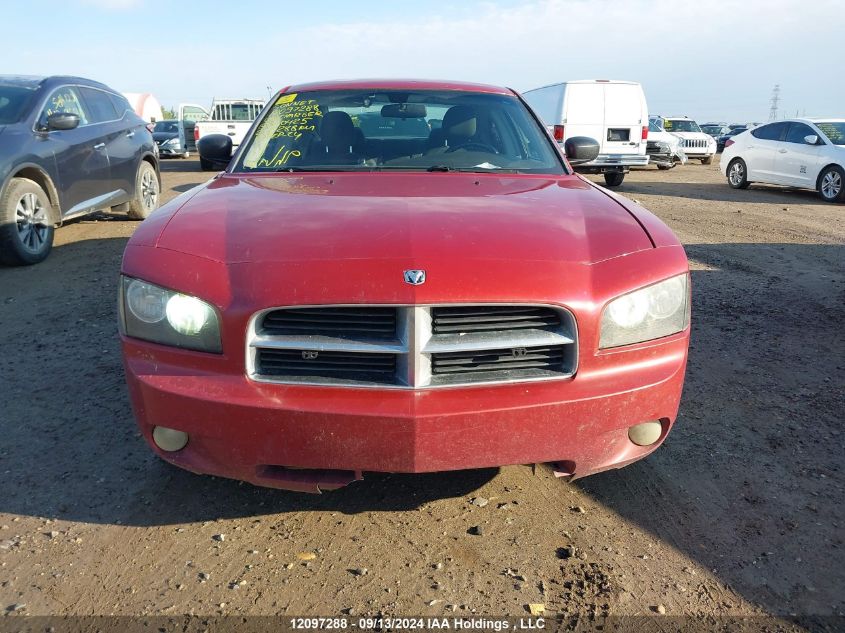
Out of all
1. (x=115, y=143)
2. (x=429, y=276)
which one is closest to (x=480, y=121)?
(x=429, y=276)

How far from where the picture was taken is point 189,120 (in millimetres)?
24438

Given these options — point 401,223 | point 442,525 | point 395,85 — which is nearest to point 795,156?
point 395,85

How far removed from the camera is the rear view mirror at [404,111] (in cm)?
395

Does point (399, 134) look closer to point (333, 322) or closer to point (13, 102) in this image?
point (333, 322)

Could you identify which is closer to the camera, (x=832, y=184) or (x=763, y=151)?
(x=832, y=184)

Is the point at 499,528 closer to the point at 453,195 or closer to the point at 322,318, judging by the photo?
the point at 322,318

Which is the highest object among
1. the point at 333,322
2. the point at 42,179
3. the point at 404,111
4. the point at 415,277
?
the point at 404,111

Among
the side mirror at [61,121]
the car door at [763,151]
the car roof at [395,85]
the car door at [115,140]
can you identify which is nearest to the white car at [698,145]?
the car door at [763,151]

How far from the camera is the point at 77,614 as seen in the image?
83.5 inches

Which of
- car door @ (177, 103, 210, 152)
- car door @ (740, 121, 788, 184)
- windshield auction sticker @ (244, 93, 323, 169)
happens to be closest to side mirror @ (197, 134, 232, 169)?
windshield auction sticker @ (244, 93, 323, 169)

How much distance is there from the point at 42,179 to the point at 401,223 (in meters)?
5.63

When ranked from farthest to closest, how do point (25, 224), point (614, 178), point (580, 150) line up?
point (614, 178) → point (25, 224) → point (580, 150)

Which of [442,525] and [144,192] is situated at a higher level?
[144,192]

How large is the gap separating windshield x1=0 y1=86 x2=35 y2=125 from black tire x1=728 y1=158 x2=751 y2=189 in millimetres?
13327
